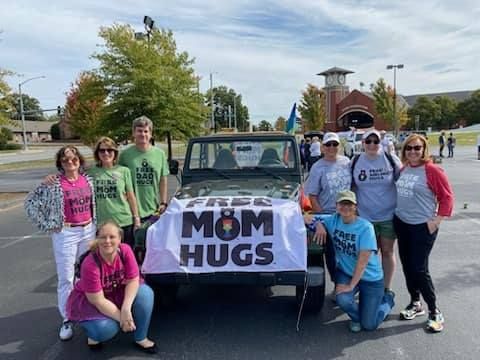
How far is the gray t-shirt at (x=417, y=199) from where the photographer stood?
12.8ft

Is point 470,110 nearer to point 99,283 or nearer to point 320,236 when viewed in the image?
point 320,236

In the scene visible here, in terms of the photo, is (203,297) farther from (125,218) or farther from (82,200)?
(82,200)

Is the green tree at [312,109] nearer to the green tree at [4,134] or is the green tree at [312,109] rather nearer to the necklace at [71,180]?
the green tree at [4,134]

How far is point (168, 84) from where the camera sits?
19.5m

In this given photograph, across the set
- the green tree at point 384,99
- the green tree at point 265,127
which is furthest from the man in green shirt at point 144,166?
the green tree at point 384,99

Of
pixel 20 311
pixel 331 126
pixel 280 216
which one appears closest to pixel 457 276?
pixel 280 216

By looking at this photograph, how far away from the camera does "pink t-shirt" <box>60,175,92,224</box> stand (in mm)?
3887

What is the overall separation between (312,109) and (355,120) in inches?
462

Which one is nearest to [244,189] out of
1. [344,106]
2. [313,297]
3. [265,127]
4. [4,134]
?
[313,297]

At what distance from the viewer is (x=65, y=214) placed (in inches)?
152

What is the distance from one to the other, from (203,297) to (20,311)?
1.93 m

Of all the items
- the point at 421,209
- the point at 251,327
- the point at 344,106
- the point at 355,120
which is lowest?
the point at 251,327

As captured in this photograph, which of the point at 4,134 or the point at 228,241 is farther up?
the point at 4,134

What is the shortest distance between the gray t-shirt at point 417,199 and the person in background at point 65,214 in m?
2.92
